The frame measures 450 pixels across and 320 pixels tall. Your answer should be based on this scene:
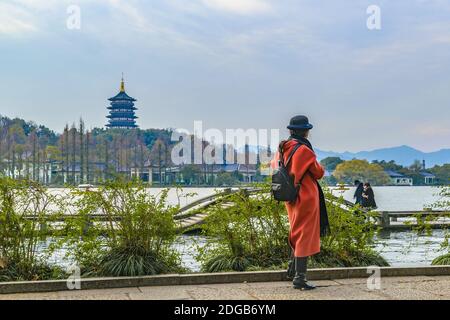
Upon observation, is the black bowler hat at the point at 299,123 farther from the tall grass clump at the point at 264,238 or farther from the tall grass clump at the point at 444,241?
the tall grass clump at the point at 444,241

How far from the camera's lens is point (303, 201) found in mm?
6586

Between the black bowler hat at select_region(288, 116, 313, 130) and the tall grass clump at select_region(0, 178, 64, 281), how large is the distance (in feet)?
10.3

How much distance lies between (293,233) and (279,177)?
599mm

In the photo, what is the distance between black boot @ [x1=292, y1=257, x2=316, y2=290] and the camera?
261 inches

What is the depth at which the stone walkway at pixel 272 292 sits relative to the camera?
6391mm

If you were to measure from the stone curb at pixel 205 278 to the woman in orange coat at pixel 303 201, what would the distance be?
0.76 m

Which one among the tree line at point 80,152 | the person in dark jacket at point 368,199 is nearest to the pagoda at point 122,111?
the tree line at point 80,152

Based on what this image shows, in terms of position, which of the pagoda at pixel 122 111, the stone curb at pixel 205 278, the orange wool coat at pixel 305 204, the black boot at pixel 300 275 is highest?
the pagoda at pixel 122 111

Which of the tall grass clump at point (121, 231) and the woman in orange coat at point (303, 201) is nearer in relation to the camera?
the woman in orange coat at point (303, 201)

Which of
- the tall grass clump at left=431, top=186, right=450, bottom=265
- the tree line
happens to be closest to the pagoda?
the tree line

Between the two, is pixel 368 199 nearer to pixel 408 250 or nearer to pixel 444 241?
pixel 408 250
